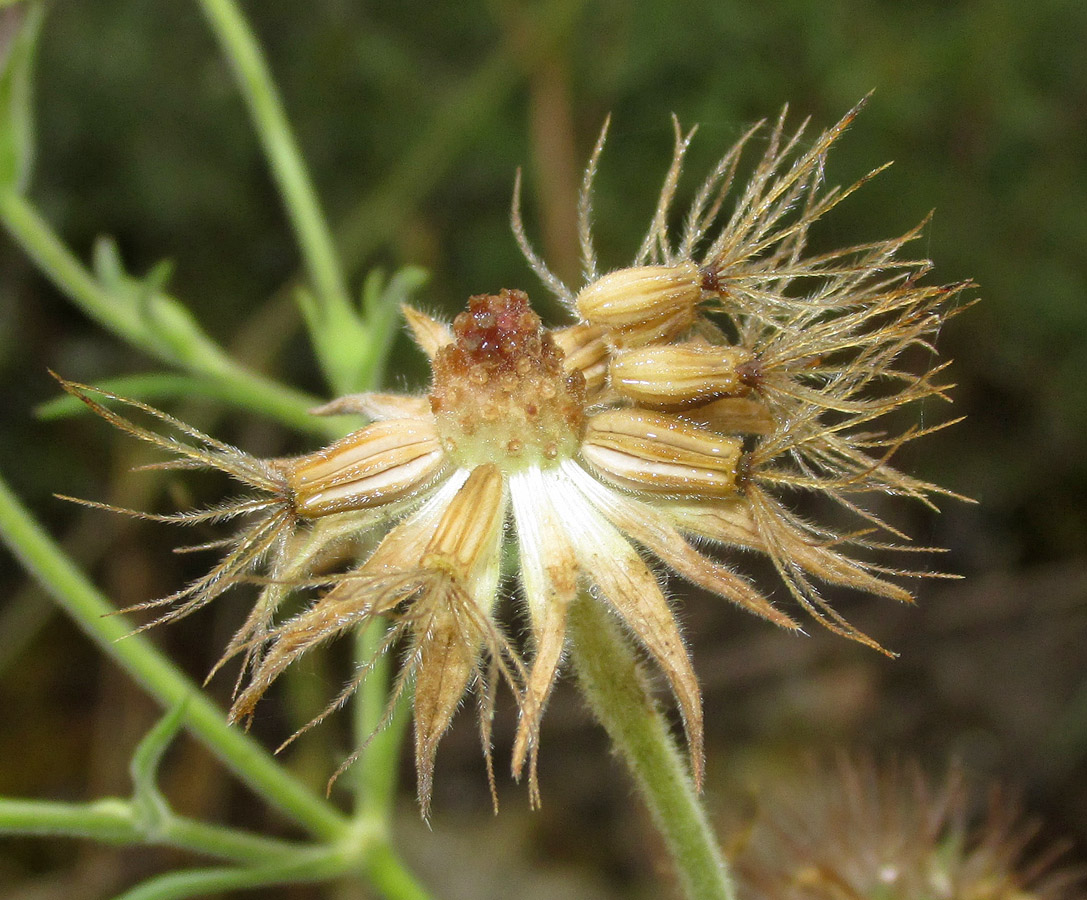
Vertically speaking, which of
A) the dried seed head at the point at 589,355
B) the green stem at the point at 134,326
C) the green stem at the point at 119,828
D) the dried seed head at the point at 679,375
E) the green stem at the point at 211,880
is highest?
the green stem at the point at 134,326

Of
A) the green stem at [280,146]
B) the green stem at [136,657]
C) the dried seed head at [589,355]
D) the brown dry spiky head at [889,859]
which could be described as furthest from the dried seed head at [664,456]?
the green stem at [280,146]

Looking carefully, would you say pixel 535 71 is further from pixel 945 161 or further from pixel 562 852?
pixel 562 852

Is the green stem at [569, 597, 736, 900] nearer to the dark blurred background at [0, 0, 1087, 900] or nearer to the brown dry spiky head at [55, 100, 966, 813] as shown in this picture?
the brown dry spiky head at [55, 100, 966, 813]

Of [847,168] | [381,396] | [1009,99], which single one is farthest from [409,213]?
[381,396]

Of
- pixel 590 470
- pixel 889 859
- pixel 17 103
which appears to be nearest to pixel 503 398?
pixel 590 470

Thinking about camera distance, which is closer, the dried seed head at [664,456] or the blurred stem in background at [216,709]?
the dried seed head at [664,456]

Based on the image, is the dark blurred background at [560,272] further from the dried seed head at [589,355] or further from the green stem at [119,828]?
the dried seed head at [589,355]

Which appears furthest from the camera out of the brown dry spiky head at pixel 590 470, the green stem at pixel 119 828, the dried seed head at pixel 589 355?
the green stem at pixel 119 828
